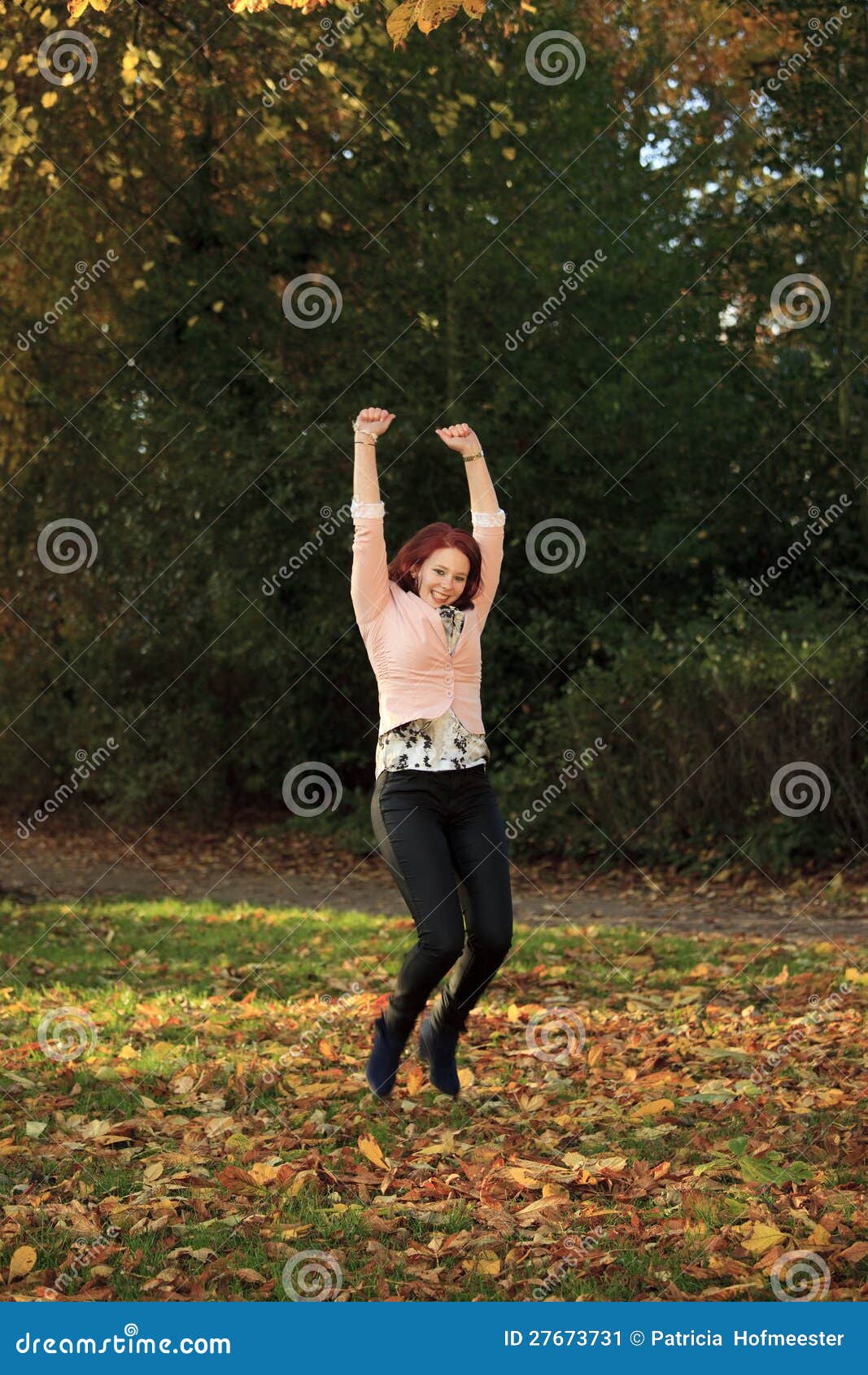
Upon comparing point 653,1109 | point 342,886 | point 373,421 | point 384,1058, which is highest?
point 373,421

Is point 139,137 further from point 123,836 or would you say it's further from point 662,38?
point 123,836

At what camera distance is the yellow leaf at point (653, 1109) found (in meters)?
5.36

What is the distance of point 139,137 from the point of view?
515 inches

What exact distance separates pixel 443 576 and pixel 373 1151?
78.3 inches

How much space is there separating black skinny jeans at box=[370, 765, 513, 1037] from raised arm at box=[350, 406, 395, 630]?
582mm

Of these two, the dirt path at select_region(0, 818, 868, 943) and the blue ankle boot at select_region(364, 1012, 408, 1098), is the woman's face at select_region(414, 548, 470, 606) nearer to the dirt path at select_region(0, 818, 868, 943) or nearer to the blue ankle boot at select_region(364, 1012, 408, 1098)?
the blue ankle boot at select_region(364, 1012, 408, 1098)

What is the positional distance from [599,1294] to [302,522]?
10565 millimetres

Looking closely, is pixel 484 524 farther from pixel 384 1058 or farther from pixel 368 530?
pixel 384 1058

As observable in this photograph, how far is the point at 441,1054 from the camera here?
5.43 metres

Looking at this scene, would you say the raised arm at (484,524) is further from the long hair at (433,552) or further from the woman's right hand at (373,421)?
the woman's right hand at (373,421)

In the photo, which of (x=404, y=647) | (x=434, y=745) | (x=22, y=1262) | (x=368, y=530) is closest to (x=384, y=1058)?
(x=434, y=745)

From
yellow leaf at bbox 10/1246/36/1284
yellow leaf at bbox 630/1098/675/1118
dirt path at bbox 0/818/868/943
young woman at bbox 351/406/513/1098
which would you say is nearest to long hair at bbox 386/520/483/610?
young woman at bbox 351/406/513/1098

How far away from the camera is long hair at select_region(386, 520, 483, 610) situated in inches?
199

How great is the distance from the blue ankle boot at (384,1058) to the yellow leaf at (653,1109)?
2.96 feet
